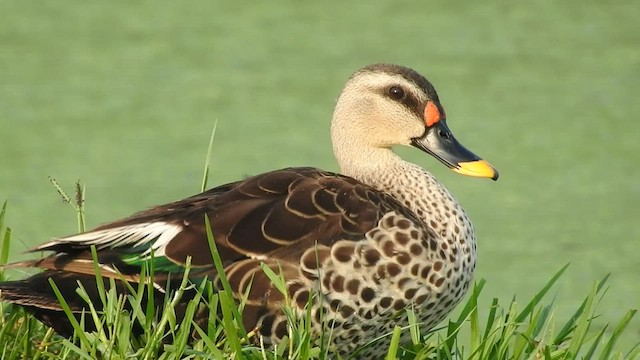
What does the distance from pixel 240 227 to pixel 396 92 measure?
0.74 metres

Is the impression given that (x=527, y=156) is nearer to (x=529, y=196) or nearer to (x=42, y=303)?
(x=529, y=196)

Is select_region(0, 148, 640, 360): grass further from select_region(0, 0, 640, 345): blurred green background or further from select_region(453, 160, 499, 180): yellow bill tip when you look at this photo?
select_region(0, 0, 640, 345): blurred green background

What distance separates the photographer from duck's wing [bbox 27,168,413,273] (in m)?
2.90

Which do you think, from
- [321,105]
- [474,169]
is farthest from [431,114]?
[321,105]

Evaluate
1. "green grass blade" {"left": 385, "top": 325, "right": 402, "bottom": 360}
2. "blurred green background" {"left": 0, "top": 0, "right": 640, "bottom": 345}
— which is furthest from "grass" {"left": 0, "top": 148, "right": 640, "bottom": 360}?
"blurred green background" {"left": 0, "top": 0, "right": 640, "bottom": 345}

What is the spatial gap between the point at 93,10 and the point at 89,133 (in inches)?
47.2

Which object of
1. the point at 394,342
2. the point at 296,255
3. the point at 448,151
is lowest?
the point at 394,342

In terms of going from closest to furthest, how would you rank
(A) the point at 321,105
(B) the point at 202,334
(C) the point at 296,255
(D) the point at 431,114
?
(B) the point at 202,334 → (C) the point at 296,255 → (D) the point at 431,114 → (A) the point at 321,105

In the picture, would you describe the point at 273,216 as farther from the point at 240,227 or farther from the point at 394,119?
the point at 394,119

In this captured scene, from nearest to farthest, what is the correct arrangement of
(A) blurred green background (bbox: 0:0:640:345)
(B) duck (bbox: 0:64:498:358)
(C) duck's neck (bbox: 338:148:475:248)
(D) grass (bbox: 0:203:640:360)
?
(D) grass (bbox: 0:203:640:360)
(B) duck (bbox: 0:64:498:358)
(C) duck's neck (bbox: 338:148:475:248)
(A) blurred green background (bbox: 0:0:640:345)

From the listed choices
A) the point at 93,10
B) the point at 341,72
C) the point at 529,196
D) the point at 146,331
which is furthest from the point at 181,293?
the point at 93,10

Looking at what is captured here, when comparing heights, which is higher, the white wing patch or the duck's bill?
the duck's bill

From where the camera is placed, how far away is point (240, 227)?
2939 millimetres

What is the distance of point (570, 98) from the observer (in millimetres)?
5938
